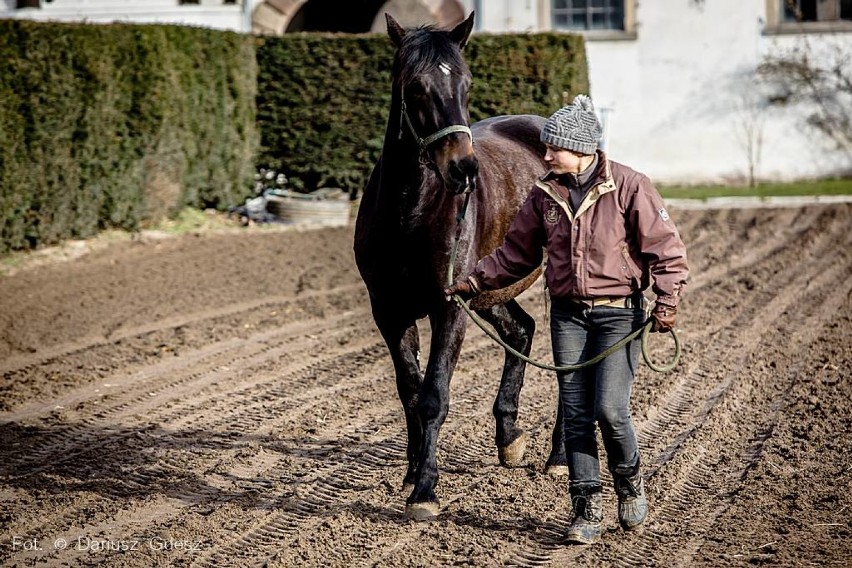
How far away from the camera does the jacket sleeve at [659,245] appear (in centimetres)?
462

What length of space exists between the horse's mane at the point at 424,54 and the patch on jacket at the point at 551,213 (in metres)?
0.90

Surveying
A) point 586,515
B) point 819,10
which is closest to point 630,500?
point 586,515

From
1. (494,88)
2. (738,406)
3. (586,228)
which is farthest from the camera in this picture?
(494,88)

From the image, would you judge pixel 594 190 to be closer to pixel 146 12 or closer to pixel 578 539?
pixel 578 539

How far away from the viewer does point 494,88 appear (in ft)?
55.8

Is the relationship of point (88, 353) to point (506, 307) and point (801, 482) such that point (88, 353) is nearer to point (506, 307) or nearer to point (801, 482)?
point (506, 307)

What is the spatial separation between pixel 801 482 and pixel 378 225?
2.48 meters

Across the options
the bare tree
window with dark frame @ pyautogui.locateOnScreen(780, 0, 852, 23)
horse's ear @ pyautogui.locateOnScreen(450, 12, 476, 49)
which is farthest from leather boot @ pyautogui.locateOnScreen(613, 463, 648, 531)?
window with dark frame @ pyautogui.locateOnScreen(780, 0, 852, 23)

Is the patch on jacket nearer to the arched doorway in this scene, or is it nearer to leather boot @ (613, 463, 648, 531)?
leather boot @ (613, 463, 648, 531)

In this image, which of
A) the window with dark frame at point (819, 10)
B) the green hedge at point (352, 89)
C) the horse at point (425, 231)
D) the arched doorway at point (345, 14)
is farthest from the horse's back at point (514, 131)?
the window with dark frame at point (819, 10)

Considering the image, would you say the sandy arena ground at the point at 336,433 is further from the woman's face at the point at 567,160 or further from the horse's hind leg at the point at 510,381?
the woman's face at the point at 567,160

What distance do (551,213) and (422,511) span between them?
1515 millimetres

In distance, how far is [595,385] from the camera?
189 inches

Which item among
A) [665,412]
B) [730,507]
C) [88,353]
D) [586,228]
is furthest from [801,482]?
[88,353]
